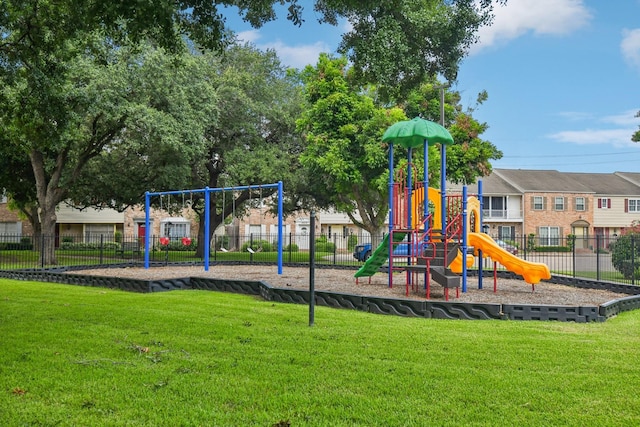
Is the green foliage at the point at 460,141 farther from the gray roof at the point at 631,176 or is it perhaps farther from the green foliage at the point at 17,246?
the gray roof at the point at 631,176

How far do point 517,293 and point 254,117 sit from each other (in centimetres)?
2023

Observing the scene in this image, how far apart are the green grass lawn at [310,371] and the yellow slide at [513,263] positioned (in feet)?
10.6

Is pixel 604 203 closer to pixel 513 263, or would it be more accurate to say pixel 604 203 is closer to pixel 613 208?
pixel 613 208

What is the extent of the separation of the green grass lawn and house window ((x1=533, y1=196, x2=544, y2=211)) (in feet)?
138

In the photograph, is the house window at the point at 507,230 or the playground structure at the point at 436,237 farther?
the house window at the point at 507,230

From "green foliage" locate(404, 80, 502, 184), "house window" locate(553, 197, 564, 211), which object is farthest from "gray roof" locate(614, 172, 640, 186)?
"green foliage" locate(404, 80, 502, 184)

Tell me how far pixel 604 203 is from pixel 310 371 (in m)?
51.7

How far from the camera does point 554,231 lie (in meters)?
48.5

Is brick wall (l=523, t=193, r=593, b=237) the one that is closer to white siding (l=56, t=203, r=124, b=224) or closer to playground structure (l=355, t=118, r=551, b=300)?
playground structure (l=355, t=118, r=551, b=300)

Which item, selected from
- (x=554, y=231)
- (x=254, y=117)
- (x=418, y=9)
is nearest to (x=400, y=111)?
(x=254, y=117)

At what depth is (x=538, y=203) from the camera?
48469 millimetres

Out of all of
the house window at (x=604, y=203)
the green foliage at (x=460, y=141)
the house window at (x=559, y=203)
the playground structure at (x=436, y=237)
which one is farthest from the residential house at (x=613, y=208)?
the playground structure at (x=436, y=237)

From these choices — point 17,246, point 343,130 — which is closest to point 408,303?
point 343,130

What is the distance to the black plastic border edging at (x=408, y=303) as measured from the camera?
9055mm
